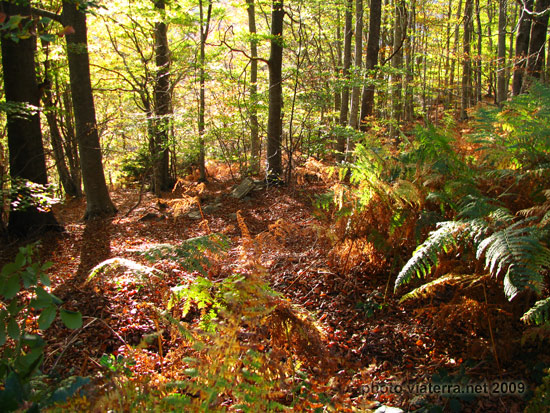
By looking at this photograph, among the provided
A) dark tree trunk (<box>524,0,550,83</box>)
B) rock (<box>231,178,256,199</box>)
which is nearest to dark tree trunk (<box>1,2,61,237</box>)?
rock (<box>231,178,256,199</box>)

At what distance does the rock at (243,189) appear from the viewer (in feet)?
28.4

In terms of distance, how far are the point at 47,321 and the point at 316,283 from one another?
271 cm

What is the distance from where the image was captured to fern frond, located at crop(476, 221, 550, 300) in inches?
77.2

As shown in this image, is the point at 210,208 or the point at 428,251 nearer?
the point at 428,251

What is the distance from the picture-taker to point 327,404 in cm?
197

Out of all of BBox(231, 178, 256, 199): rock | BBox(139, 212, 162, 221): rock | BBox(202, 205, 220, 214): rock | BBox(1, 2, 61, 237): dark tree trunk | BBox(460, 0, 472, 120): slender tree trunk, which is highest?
BBox(460, 0, 472, 120): slender tree trunk

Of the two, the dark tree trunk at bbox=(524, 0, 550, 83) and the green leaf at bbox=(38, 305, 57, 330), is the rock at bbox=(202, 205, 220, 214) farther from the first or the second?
the dark tree trunk at bbox=(524, 0, 550, 83)

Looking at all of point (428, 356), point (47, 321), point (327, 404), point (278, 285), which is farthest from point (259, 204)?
point (47, 321)

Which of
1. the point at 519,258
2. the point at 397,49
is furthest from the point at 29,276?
the point at 397,49

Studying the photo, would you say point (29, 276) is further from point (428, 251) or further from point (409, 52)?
point (409, 52)

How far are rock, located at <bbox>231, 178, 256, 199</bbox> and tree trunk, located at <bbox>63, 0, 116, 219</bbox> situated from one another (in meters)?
2.75

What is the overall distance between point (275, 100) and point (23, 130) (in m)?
5.39

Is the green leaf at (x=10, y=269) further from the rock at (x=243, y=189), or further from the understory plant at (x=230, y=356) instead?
the rock at (x=243, y=189)

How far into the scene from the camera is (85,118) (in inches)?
289
